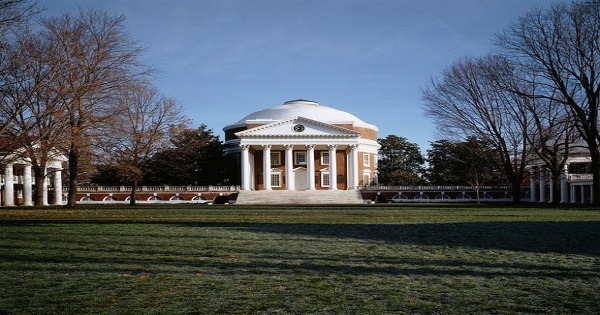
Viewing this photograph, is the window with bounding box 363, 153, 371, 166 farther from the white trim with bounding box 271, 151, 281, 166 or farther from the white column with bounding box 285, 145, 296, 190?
the white column with bounding box 285, 145, 296, 190

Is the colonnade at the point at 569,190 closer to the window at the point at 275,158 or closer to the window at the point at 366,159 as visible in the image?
the window at the point at 366,159

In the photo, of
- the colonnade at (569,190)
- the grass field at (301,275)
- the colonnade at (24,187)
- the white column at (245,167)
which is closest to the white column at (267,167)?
the white column at (245,167)

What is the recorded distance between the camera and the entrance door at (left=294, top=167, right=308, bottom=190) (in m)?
77.2

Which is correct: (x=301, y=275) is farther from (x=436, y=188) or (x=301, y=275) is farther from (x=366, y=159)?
(x=366, y=159)

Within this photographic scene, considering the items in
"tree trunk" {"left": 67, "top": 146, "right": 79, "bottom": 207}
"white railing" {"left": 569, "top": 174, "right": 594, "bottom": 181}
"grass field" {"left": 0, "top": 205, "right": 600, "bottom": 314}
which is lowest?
"grass field" {"left": 0, "top": 205, "right": 600, "bottom": 314}

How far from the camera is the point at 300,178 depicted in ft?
254

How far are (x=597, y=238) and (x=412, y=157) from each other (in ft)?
257

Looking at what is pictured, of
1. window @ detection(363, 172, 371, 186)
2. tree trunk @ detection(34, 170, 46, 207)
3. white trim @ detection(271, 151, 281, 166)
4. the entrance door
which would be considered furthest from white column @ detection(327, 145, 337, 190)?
tree trunk @ detection(34, 170, 46, 207)

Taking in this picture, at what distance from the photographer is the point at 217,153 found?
76.2 meters

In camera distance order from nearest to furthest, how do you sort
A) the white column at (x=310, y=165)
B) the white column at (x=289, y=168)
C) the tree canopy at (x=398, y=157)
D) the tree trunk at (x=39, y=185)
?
1. the tree trunk at (x=39, y=185)
2. the white column at (x=310, y=165)
3. the white column at (x=289, y=168)
4. the tree canopy at (x=398, y=157)

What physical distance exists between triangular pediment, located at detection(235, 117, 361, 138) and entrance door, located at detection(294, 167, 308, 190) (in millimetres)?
6990

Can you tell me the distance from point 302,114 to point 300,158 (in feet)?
25.4

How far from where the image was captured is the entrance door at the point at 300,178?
253 feet

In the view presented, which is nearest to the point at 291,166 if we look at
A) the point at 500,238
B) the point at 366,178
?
the point at 366,178
